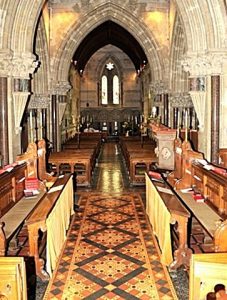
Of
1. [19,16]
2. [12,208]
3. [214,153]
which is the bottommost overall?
[12,208]

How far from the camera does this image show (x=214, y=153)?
8500 mm

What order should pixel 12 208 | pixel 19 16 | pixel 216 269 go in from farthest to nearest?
pixel 19 16, pixel 12 208, pixel 216 269

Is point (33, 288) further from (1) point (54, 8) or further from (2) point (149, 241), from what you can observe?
(1) point (54, 8)

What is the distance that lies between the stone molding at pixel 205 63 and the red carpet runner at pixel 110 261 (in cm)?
310

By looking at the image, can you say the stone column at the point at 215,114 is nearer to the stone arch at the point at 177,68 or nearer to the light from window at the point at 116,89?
the stone arch at the point at 177,68

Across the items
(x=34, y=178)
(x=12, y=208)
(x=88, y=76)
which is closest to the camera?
(x=12, y=208)

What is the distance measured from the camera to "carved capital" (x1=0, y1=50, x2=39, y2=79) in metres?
8.03

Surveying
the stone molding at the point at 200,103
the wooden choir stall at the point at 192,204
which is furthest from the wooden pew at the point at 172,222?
the stone molding at the point at 200,103

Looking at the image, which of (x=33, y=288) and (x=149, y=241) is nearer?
(x=33, y=288)

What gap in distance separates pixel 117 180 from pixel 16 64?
14.8 feet

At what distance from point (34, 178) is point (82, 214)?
119 cm

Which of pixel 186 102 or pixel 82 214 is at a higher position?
pixel 186 102

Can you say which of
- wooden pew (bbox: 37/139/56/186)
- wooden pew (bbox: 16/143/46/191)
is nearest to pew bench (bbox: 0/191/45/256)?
wooden pew (bbox: 16/143/46/191)

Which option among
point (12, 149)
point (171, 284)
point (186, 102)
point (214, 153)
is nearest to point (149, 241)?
point (171, 284)
